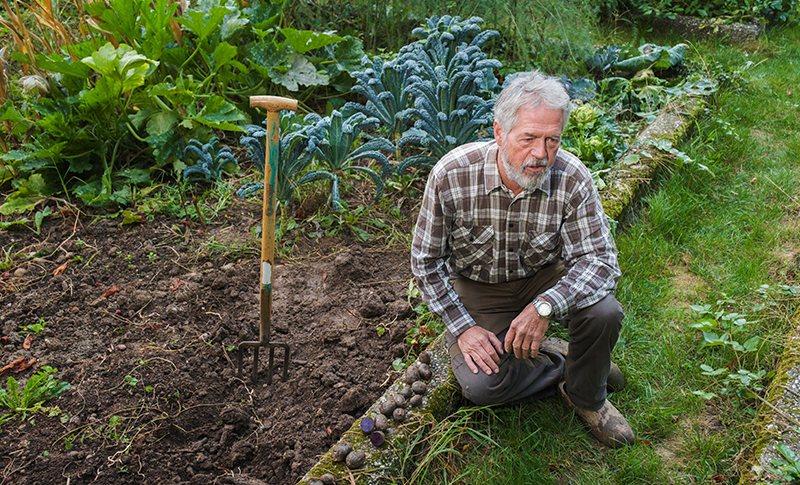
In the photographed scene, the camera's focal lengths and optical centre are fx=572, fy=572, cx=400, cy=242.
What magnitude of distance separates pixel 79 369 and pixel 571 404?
207 cm

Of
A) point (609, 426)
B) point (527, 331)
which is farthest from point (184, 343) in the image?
point (609, 426)

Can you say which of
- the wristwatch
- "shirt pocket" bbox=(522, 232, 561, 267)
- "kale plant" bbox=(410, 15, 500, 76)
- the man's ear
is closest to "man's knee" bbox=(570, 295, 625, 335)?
the wristwatch

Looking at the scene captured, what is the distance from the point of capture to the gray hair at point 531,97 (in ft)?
6.57

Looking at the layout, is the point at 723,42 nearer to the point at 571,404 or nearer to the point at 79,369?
the point at 571,404

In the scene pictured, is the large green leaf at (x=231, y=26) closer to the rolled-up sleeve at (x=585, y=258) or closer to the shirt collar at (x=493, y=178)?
the shirt collar at (x=493, y=178)

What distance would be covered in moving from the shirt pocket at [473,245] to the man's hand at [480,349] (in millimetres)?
294

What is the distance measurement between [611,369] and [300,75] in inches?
111

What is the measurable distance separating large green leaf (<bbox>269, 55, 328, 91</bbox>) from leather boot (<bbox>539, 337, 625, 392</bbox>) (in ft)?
8.05

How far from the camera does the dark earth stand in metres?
2.13

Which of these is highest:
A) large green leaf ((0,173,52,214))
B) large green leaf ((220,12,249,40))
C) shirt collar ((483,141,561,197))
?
large green leaf ((220,12,249,40))

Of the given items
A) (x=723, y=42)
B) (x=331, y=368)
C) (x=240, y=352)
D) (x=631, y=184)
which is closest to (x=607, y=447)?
(x=331, y=368)

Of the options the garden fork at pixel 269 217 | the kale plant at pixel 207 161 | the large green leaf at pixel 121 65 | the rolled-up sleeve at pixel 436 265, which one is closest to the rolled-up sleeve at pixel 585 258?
the rolled-up sleeve at pixel 436 265

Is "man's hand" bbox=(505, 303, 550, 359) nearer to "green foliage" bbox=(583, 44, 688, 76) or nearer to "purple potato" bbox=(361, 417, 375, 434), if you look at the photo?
"purple potato" bbox=(361, 417, 375, 434)

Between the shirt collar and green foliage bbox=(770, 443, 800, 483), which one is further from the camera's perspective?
the shirt collar
